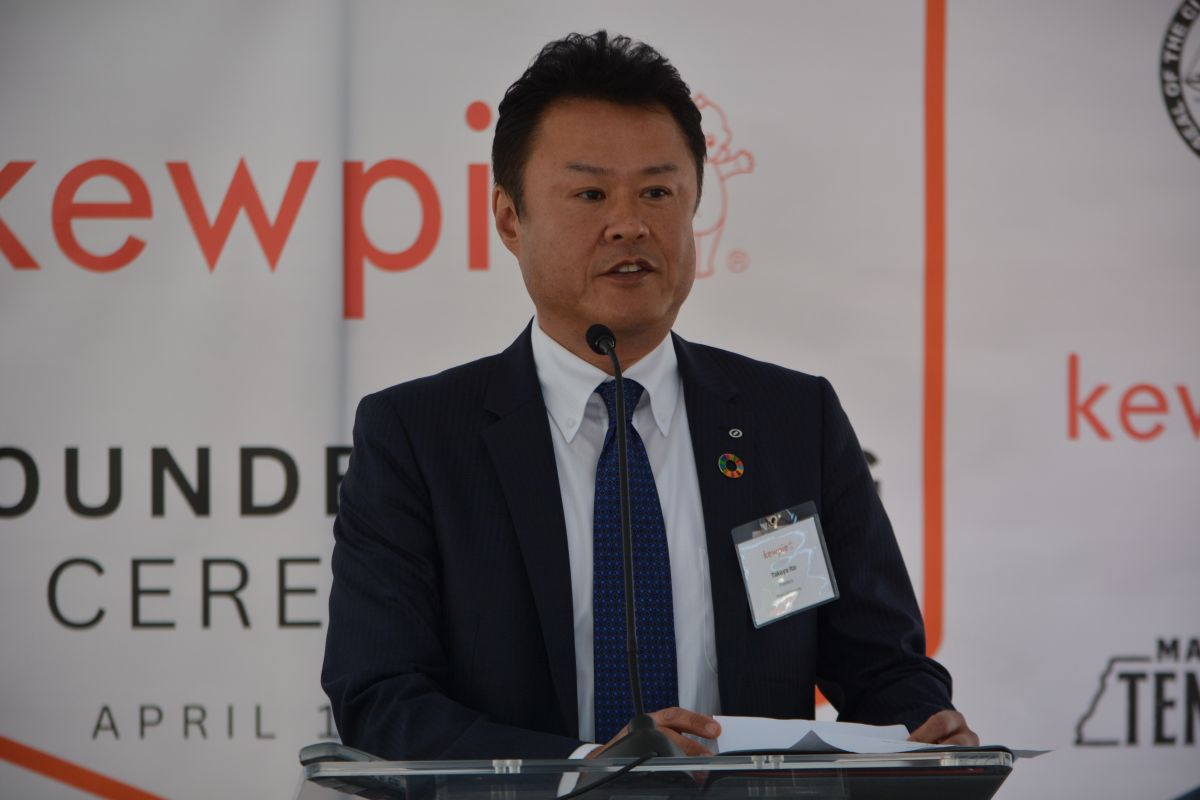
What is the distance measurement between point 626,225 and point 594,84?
8.8 inches

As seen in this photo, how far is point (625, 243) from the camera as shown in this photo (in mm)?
1769

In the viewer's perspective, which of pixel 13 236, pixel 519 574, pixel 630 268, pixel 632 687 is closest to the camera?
pixel 632 687

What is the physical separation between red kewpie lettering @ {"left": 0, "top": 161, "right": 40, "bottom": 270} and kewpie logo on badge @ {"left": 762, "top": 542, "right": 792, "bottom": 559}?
1890 mm

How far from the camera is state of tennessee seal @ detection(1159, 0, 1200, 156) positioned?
3.00 m

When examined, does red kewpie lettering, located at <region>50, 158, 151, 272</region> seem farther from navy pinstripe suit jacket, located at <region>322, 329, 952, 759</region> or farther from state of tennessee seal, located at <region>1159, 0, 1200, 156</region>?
state of tennessee seal, located at <region>1159, 0, 1200, 156</region>

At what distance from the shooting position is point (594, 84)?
6.01 ft

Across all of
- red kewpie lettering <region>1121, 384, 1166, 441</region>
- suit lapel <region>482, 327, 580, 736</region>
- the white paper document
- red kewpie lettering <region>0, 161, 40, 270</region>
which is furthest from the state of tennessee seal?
red kewpie lettering <region>0, 161, 40, 270</region>

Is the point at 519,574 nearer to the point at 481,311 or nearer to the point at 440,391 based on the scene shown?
the point at 440,391

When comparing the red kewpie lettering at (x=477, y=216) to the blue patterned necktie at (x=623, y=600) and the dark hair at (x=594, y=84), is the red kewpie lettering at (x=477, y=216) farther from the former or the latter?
the blue patterned necktie at (x=623, y=600)

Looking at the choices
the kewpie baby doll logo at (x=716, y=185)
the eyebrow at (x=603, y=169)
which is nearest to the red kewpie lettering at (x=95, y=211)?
the kewpie baby doll logo at (x=716, y=185)

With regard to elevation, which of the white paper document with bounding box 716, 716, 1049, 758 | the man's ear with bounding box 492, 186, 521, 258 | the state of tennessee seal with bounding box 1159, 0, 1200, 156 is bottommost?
the white paper document with bounding box 716, 716, 1049, 758

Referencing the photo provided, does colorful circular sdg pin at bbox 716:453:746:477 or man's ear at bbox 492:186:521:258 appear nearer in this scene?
colorful circular sdg pin at bbox 716:453:746:477

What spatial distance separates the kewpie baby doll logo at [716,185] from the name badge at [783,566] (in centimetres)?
126

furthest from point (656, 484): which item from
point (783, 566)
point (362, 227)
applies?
point (362, 227)
